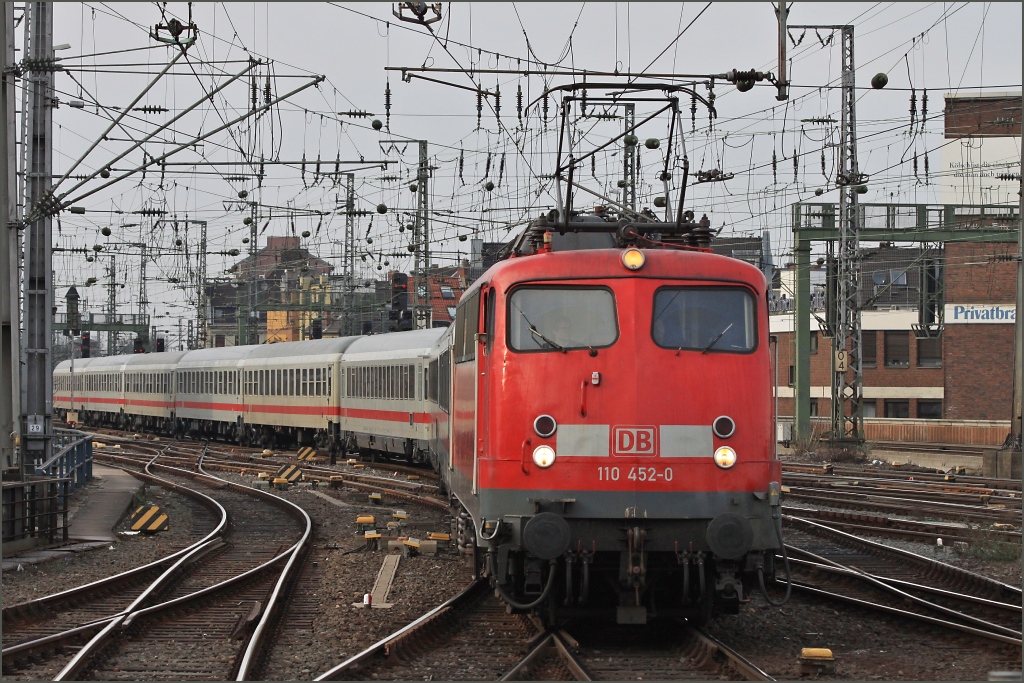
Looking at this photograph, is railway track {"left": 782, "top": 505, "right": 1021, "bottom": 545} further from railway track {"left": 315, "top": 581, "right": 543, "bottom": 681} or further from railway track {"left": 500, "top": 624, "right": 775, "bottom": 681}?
railway track {"left": 315, "top": 581, "right": 543, "bottom": 681}

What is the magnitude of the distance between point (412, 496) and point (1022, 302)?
1197cm

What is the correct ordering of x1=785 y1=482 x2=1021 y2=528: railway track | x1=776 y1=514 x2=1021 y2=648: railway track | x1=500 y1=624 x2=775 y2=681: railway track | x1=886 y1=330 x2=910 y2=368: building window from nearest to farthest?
x1=500 y1=624 x2=775 y2=681: railway track, x1=776 y1=514 x2=1021 y2=648: railway track, x1=785 y1=482 x2=1021 y2=528: railway track, x1=886 y1=330 x2=910 y2=368: building window

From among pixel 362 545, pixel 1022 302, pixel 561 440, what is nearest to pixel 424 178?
pixel 1022 302

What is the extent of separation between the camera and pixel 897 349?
177 ft

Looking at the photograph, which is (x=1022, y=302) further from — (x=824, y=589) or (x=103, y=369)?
(x=103, y=369)

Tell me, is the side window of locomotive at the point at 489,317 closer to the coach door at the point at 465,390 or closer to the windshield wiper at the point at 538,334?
the windshield wiper at the point at 538,334

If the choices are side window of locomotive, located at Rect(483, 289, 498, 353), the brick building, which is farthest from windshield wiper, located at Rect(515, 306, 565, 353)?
the brick building

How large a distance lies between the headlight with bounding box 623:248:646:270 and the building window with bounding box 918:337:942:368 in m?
46.4

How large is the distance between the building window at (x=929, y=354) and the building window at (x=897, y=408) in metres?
1.82

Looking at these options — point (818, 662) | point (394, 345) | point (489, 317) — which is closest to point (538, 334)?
point (489, 317)

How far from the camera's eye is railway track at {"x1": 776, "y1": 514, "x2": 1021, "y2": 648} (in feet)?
34.7

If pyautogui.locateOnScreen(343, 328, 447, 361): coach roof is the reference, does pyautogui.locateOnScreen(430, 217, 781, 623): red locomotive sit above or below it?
below

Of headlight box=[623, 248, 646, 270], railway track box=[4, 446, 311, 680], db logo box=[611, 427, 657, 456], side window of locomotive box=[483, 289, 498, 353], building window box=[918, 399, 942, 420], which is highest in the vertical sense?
headlight box=[623, 248, 646, 270]

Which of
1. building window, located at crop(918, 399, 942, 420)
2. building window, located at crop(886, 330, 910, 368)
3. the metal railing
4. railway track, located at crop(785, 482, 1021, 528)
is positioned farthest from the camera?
building window, located at crop(886, 330, 910, 368)
